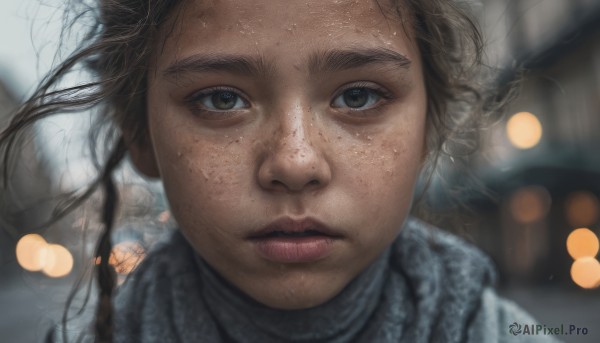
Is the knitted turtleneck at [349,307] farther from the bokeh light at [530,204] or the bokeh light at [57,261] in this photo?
the bokeh light at [530,204]

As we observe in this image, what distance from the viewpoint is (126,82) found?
1558 millimetres

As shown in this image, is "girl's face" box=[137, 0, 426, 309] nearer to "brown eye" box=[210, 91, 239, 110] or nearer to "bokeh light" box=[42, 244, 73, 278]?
"brown eye" box=[210, 91, 239, 110]

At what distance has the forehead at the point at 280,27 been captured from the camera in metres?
1.31

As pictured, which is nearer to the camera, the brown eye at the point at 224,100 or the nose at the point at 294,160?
the nose at the point at 294,160

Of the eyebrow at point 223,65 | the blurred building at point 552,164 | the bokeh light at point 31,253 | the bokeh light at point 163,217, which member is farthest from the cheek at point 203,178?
the blurred building at point 552,164

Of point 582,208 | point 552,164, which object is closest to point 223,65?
A: point 552,164

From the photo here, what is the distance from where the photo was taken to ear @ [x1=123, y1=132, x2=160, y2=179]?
166 centimetres

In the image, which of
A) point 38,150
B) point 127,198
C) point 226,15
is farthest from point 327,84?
point 38,150

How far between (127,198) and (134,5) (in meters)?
0.77

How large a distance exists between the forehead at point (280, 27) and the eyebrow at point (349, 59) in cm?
1

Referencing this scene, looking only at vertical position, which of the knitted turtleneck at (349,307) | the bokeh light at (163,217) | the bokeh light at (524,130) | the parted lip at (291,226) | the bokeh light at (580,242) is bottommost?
the knitted turtleneck at (349,307)

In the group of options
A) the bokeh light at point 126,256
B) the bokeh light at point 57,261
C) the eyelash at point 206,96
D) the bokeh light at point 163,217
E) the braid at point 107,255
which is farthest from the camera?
the bokeh light at point 57,261

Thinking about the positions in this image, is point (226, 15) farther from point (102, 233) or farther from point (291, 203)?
point (102, 233)

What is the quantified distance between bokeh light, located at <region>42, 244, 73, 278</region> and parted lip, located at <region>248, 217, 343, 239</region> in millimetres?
1386
